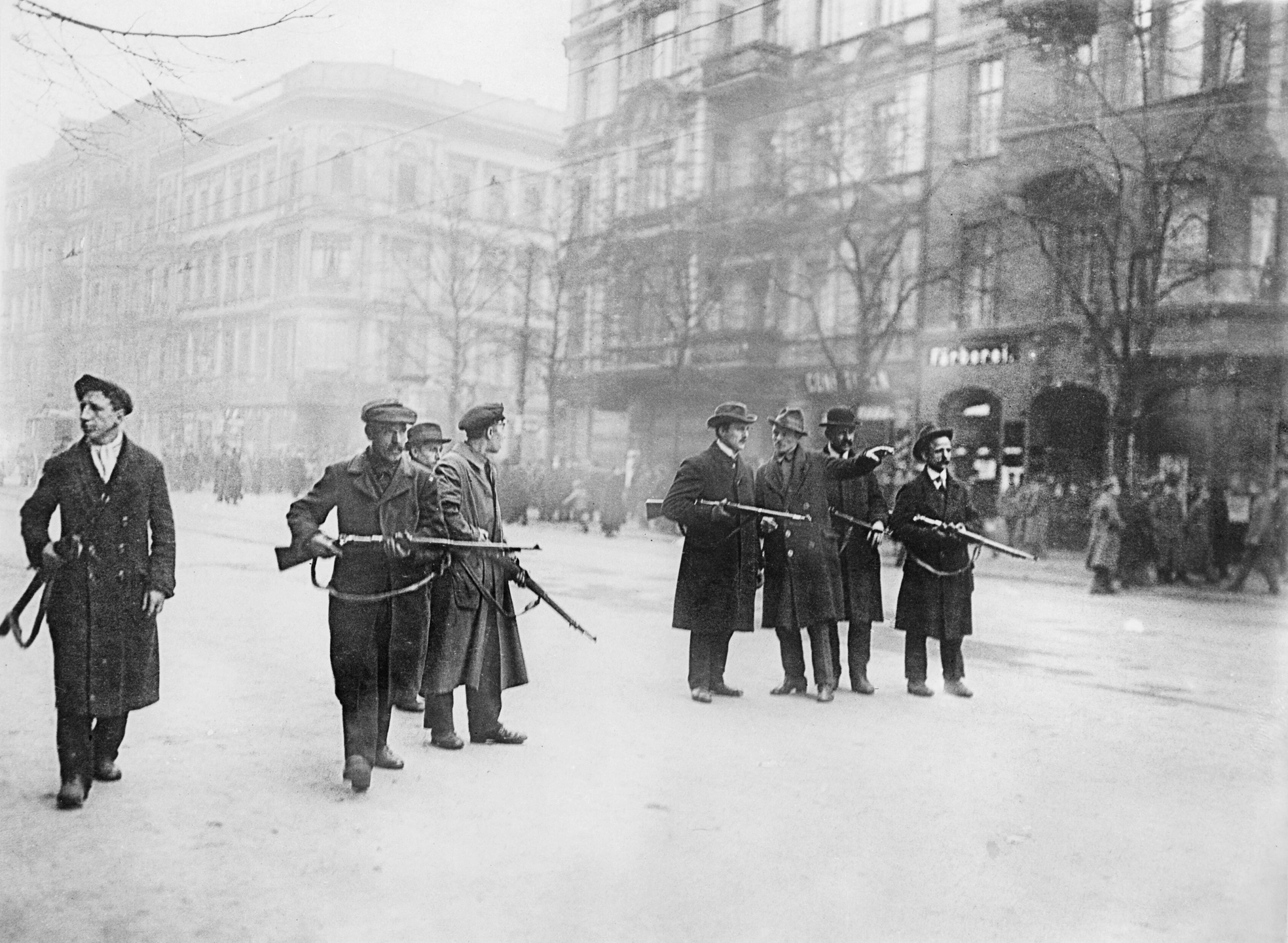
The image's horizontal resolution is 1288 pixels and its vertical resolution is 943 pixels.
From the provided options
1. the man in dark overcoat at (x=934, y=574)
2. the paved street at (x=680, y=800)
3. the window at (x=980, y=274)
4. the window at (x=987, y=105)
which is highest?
the window at (x=987, y=105)

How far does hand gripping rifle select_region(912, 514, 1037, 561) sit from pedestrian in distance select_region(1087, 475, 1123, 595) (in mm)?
350

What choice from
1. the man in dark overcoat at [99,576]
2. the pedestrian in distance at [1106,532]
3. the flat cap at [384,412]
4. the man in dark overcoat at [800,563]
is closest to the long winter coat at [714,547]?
the man in dark overcoat at [800,563]

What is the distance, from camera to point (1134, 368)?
140 inches

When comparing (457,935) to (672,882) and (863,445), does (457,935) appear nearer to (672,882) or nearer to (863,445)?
(672,882)

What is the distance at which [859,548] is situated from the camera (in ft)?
15.6

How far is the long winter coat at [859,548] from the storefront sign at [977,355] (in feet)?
2.54

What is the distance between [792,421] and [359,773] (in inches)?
78.7

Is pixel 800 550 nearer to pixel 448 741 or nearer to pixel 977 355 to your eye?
pixel 977 355

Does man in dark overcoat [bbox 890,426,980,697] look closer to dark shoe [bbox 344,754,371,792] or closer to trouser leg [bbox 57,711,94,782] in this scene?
A: dark shoe [bbox 344,754,371,792]

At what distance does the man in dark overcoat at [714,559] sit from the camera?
14.5 ft

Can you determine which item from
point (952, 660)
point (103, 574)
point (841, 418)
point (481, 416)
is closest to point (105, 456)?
point (103, 574)

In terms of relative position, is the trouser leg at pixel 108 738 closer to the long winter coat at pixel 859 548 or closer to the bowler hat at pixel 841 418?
the bowler hat at pixel 841 418

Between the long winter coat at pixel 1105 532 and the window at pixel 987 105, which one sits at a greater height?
the window at pixel 987 105

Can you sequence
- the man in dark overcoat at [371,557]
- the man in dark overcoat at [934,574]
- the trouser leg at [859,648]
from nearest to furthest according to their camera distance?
1. the man in dark overcoat at [371,557]
2. the man in dark overcoat at [934,574]
3. the trouser leg at [859,648]
